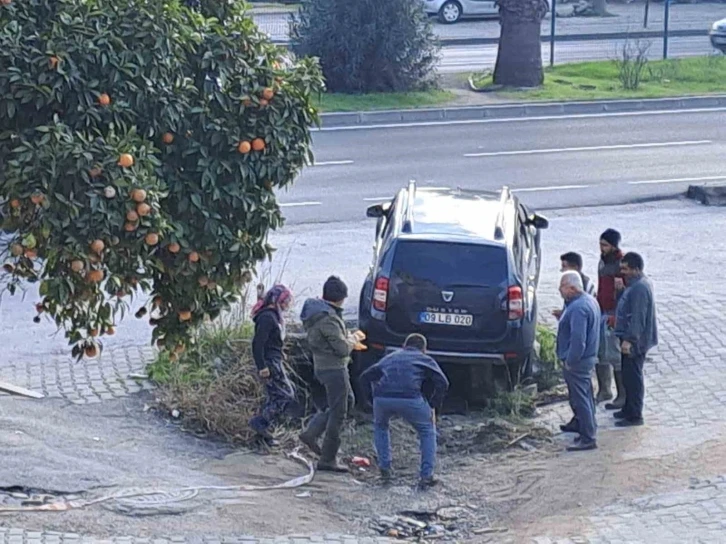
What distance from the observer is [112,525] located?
881 cm

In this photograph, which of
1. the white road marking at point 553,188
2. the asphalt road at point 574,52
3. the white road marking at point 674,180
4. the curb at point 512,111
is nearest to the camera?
the white road marking at point 553,188

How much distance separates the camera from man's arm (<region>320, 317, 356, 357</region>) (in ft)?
33.7

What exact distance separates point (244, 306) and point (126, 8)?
5.65 m

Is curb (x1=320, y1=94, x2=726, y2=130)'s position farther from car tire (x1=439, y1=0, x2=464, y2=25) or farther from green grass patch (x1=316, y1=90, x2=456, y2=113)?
car tire (x1=439, y1=0, x2=464, y2=25)

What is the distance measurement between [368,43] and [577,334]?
1891 cm

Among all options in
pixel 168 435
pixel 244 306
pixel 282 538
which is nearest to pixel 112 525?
pixel 282 538

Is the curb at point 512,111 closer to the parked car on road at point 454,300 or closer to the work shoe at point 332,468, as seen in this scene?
the parked car on road at point 454,300

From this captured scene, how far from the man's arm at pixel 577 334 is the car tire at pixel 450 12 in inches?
1383

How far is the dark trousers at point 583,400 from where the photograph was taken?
10.8 metres

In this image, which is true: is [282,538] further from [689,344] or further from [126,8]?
[689,344]

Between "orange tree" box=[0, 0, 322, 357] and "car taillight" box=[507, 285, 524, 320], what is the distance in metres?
4.30

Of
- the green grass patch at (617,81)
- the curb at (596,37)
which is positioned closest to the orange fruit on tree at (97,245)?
the green grass patch at (617,81)

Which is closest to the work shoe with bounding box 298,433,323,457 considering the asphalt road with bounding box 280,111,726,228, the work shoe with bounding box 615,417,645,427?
the work shoe with bounding box 615,417,645,427

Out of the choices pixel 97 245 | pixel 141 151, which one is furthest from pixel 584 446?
pixel 97 245
